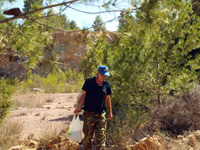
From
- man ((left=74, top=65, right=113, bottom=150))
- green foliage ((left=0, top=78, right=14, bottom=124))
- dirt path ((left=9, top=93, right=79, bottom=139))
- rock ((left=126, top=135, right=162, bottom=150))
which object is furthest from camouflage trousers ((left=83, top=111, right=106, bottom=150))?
green foliage ((left=0, top=78, right=14, bottom=124))

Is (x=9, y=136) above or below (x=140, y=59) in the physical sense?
below

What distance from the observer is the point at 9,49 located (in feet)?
14.0

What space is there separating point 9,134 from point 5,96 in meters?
0.85

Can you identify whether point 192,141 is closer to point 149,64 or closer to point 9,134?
point 149,64

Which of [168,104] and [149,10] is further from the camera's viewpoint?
[168,104]

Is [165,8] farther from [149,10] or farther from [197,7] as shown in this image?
[197,7]

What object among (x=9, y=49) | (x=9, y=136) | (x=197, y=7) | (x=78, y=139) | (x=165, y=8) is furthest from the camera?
(x=197, y=7)

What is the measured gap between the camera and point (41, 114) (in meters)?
8.73

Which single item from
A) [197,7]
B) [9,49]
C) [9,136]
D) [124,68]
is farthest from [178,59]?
[197,7]

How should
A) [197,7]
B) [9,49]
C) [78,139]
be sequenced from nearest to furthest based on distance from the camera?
[78,139] < [9,49] < [197,7]

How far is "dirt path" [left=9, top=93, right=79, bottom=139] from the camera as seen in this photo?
234 inches

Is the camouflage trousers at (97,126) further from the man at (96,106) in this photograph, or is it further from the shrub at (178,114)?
the shrub at (178,114)

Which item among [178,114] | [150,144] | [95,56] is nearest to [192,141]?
[150,144]

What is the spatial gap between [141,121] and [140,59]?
129cm
